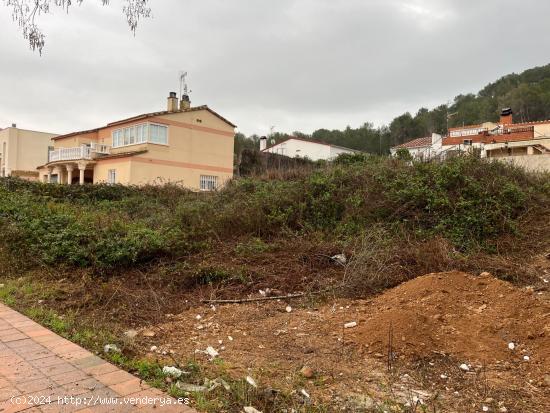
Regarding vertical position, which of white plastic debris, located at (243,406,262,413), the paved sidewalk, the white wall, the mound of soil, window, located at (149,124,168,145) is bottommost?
white plastic debris, located at (243,406,262,413)

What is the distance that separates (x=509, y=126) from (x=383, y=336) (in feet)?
107

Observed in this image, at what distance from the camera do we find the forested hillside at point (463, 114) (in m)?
39.1

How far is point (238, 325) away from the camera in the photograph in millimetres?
4605

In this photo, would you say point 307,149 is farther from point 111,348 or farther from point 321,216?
point 111,348

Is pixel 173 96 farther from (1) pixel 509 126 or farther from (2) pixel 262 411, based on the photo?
(2) pixel 262 411

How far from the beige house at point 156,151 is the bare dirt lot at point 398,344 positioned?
18.6 metres

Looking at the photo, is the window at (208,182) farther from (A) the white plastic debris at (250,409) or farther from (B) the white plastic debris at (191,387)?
(A) the white plastic debris at (250,409)

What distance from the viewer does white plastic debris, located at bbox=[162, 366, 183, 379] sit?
3150 millimetres

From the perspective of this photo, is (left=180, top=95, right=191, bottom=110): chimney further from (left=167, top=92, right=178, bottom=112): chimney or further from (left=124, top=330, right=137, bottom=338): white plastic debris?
(left=124, top=330, right=137, bottom=338): white plastic debris

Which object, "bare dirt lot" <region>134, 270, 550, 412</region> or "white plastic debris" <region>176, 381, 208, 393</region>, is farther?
"bare dirt lot" <region>134, 270, 550, 412</region>

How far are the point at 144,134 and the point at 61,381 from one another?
23376mm

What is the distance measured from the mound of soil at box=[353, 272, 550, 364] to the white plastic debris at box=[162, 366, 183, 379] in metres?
1.73

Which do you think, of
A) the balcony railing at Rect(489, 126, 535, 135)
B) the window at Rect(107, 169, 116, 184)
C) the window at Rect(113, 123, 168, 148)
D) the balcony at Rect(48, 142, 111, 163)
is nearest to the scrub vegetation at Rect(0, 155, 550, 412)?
the window at Rect(113, 123, 168, 148)

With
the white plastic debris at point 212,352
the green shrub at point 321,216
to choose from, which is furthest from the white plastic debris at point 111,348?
the green shrub at point 321,216
